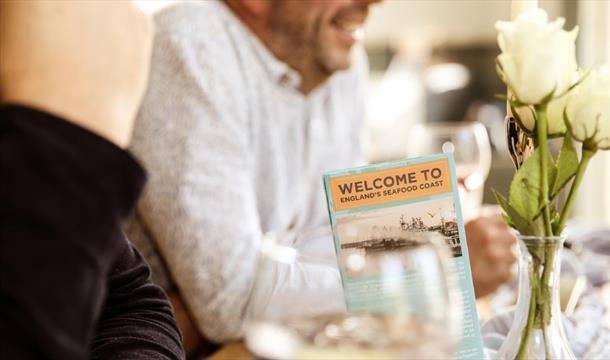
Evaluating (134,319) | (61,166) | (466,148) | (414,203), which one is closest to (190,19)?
(466,148)

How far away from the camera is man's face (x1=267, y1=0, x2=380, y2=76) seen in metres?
1.38

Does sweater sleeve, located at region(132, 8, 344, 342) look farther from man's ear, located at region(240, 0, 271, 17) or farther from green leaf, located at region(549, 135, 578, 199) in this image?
green leaf, located at region(549, 135, 578, 199)

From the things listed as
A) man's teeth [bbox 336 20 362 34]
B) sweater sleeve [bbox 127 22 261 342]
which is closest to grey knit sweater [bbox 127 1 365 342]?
sweater sleeve [bbox 127 22 261 342]

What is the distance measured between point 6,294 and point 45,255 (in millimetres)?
25

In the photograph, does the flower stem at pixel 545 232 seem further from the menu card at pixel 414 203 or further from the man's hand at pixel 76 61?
the man's hand at pixel 76 61

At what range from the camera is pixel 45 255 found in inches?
15.1

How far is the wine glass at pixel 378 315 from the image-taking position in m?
0.33

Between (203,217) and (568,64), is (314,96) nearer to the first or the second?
(203,217)

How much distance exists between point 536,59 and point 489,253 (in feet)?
2.00

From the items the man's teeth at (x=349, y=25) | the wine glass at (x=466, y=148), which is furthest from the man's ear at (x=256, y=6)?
the wine glass at (x=466, y=148)

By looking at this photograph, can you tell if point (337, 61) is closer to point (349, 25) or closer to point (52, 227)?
point (349, 25)

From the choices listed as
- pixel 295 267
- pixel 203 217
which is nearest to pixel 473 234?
pixel 203 217

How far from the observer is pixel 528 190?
60 centimetres

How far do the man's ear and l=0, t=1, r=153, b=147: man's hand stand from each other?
91 centimetres
